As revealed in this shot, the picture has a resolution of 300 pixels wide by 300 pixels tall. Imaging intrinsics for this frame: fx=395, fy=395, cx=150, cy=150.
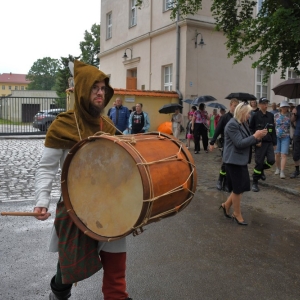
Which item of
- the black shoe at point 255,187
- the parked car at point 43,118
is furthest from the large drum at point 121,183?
the parked car at point 43,118

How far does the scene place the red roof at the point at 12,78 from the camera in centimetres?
12388

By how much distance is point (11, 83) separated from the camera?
123 m

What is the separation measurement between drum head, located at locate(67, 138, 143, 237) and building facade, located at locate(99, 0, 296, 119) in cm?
1555

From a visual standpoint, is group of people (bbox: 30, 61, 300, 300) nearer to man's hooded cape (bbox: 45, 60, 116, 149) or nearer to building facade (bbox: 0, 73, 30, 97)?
man's hooded cape (bbox: 45, 60, 116, 149)

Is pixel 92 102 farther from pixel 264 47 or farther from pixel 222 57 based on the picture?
pixel 222 57

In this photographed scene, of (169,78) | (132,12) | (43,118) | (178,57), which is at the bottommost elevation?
(43,118)

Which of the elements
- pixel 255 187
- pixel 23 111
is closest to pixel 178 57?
pixel 23 111

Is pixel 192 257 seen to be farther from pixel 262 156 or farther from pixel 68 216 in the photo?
pixel 262 156

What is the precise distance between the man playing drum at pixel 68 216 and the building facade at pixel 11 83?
127 m

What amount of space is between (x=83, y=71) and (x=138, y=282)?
6.70 ft

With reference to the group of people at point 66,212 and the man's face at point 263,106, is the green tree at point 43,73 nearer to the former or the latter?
the man's face at point 263,106

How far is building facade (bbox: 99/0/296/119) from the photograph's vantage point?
18906 mm

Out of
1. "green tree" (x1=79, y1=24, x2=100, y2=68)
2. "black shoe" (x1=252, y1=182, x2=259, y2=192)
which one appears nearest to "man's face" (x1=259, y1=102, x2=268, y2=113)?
"black shoe" (x1=252, y1=182, x2=259, y2=192)

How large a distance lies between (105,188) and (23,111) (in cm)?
2348
